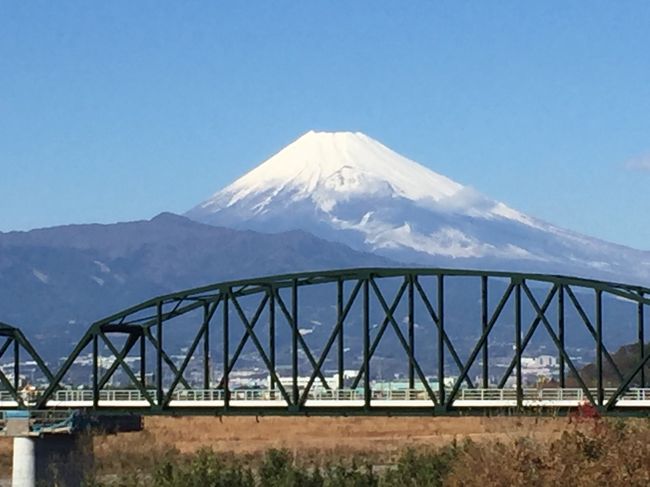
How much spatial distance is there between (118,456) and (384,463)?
22569 millimetres

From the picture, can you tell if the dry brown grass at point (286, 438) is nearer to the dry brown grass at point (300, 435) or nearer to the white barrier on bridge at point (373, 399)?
the dry brown grass at point (300, 435)

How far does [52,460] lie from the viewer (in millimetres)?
115375

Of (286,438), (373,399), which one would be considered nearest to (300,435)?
(286,438)

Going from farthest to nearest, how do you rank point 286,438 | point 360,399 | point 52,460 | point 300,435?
point 300,435
point 286,438
point 360,399
point 52,460

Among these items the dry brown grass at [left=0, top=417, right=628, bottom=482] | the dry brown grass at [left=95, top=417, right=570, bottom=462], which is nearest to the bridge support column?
the dry brown grass at [left=0, top=417, right=628, bottom=482]

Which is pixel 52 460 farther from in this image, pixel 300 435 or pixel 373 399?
pixel 300 435

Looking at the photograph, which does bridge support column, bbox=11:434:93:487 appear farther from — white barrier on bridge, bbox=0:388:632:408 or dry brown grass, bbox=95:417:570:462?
dry brown grass, bbox=95:417:570:462

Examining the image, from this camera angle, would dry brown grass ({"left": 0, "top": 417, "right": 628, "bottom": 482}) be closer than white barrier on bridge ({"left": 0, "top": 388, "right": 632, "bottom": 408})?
No

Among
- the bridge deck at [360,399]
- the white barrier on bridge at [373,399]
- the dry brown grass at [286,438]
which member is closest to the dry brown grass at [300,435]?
the dry brown grass at [286,438]

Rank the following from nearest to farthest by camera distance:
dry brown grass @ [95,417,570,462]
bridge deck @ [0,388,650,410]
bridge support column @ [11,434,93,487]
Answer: bridge support column @ [11,434,93,487] < bridge deck @ [0,388,650,410] < dry brown grass @ [95,417,570,462]

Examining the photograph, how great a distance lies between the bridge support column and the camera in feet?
371

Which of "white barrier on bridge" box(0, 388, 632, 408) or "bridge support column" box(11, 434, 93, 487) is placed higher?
"white barrier on bridge" box(0, 388, 632, 408)

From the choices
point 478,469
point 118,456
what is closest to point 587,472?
point 478,469

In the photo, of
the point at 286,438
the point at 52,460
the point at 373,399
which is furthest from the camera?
the point at 286,438
